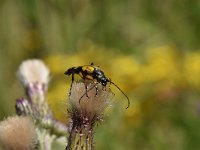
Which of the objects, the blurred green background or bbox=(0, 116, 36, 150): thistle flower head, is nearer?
bbox=(0, 116, 36, 150): thistle flower head

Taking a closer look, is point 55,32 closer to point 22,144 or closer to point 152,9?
point 152,9

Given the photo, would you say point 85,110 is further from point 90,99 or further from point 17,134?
point 17,134

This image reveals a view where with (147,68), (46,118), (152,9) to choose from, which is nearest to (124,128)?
(147,68)

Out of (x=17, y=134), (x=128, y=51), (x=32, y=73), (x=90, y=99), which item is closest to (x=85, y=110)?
(x=90, y=99)

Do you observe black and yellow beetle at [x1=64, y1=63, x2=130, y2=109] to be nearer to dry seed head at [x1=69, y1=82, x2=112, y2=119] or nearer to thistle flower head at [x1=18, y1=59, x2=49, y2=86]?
dry seed head at [x1=69, y1=82, x2=112, y2=119]

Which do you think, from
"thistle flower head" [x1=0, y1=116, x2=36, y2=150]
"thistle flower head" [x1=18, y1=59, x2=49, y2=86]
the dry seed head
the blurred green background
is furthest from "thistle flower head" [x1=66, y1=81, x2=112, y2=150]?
the blurred green background

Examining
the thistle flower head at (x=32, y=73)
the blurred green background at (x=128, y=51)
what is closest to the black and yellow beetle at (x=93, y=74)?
the thistle flower head at (x=32, y=73)
